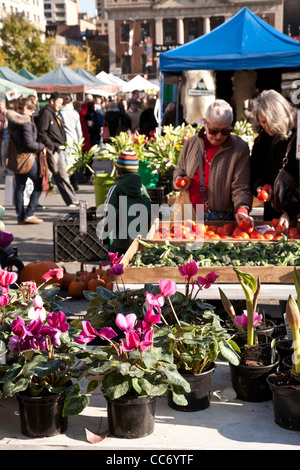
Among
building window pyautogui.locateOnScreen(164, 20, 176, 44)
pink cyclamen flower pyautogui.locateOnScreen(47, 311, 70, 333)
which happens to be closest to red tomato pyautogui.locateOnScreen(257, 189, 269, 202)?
pink cyclamen flower pyautogui.locateOnScreen(47, 311, 70, 333)

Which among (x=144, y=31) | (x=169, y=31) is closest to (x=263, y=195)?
(x=169, y=31)

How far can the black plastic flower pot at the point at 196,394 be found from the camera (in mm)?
2359

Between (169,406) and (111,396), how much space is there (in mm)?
374

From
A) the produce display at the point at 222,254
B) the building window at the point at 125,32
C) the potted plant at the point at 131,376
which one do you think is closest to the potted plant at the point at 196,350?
the potted plant at the point at 131,376

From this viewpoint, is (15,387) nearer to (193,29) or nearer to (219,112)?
(219,112)

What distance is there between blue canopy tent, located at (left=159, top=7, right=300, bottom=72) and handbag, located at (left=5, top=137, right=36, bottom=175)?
2411 mm

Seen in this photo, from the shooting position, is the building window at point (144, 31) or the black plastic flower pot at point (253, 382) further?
the building window at point (144, 31)

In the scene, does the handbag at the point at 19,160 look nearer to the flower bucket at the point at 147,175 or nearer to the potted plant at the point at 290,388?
the flower bucket at the point at 147,175

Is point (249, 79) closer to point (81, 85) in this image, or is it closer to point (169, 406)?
point (169, 406)

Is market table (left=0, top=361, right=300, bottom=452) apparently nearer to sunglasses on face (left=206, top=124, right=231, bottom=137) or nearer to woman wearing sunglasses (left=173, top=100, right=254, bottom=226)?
woman wearing sunglasses (left=173, top=100, right=254, bottom=226)

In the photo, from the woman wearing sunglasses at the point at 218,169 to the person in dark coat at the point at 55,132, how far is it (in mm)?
6080

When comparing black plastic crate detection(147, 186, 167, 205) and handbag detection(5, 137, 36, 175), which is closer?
black plastic crate detection(147, 186, 167, 205)

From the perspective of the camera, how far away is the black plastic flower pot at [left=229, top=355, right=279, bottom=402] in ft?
8.00

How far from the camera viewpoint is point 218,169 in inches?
196
